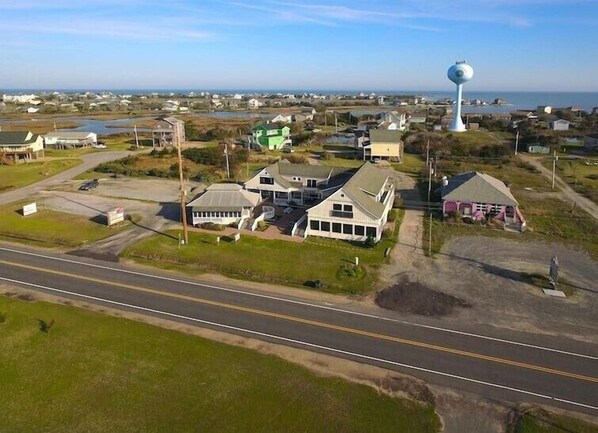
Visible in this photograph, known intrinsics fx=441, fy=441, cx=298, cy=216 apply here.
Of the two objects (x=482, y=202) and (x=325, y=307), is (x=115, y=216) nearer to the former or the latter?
(x=325, y=307)

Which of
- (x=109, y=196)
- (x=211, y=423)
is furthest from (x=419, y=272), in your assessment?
(x=109, y=196)

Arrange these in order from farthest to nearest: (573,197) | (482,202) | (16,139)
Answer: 1. (16,139)
2. (573,197)
3. (482,202)

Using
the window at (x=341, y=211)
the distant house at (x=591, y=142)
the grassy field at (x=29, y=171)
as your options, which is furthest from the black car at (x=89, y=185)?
the distant house at (x=591, y=142)

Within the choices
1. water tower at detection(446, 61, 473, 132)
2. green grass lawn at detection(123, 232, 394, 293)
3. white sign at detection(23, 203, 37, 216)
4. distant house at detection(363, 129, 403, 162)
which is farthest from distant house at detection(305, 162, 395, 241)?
water tower at detection(446, 61, 473, 132)

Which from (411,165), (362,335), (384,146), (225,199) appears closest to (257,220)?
(225,199)

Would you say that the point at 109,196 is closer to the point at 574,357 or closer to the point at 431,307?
the point at 431,307

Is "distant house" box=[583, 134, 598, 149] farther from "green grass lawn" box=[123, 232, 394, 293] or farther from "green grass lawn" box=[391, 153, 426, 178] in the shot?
"green grass lawn" box=[123, 232, 394, 293]
